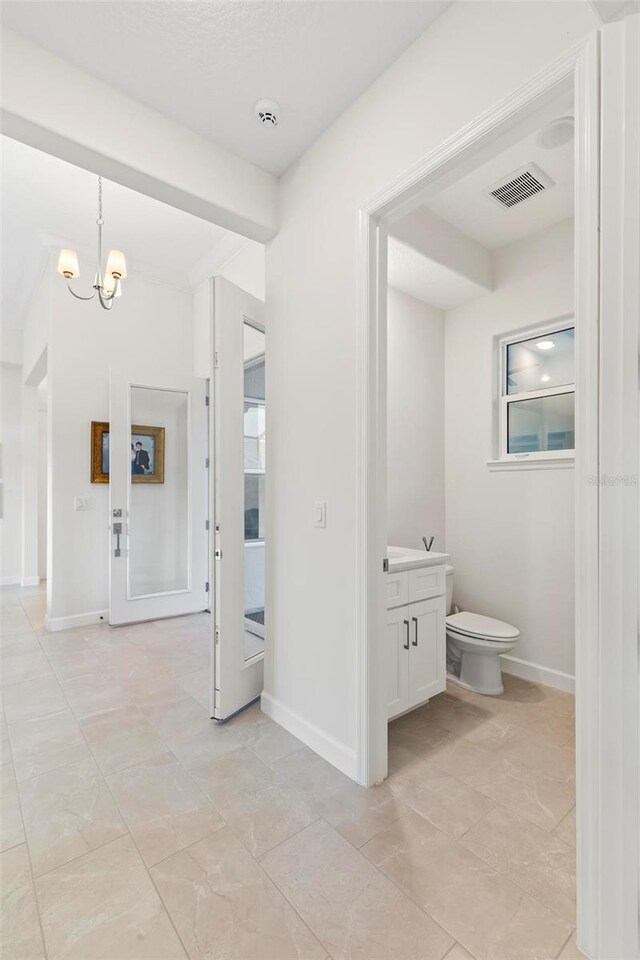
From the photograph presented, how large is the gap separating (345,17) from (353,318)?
1.02 m

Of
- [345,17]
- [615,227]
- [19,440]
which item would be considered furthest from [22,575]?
[615,227]

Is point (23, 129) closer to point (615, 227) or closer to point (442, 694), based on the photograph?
point (615, 227)

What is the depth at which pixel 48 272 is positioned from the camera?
399 centimetres

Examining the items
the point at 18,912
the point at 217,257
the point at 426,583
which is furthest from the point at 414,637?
the point at 217,257

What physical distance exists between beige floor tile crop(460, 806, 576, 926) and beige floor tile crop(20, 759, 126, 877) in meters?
1.30

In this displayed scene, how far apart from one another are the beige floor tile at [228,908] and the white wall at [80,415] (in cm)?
304

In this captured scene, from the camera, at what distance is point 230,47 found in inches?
67.2

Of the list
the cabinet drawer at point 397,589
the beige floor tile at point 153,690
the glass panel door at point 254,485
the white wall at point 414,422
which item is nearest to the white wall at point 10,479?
the beige floor tile at point 153,690

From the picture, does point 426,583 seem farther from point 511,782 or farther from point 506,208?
point 506,208

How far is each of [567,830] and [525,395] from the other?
249 cm

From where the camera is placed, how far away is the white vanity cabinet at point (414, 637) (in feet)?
7.28

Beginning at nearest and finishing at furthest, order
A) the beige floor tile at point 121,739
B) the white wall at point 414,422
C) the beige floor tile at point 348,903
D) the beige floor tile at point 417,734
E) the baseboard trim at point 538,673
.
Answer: the beige floor tile at point 348,903 < the beige floor tile at point 121,739 < the beige floor tile at point 417,734 < the baseboard trim at point 538,673 < the white wall at point 414,422

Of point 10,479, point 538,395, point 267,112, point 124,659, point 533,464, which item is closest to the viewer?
point 267,112

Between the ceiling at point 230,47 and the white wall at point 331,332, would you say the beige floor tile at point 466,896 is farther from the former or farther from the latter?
the ceiling at point 230,47
